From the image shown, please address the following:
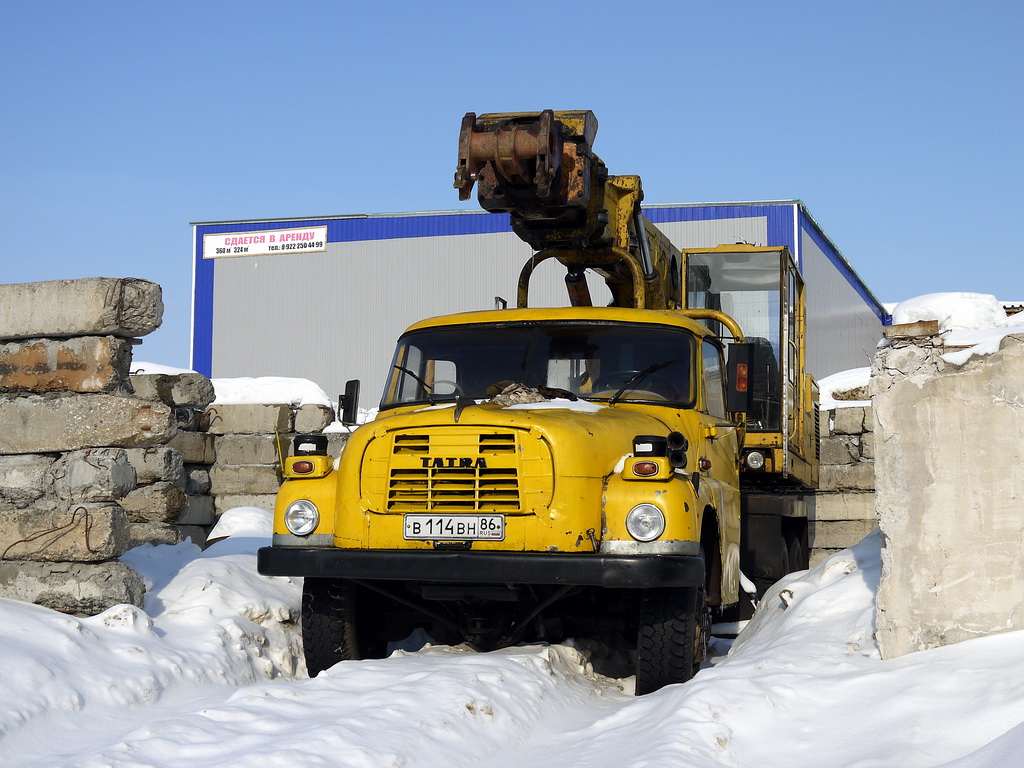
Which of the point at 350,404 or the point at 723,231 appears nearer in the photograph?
the point at 350,404

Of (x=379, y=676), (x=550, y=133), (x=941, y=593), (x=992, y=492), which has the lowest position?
→ (x=379, y=676)

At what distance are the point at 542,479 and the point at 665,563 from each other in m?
0.79

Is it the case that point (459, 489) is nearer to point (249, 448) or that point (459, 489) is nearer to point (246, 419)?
point (249, 448)

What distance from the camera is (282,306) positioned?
106 feet

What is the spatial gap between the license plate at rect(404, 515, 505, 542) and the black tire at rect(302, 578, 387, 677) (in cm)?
91

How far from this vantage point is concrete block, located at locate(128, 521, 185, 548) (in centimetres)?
925

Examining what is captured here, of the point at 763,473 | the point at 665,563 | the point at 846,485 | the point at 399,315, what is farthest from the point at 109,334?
the point at 399,315

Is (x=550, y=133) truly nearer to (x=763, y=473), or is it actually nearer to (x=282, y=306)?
(x=763, y=473)

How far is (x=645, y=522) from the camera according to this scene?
239 inches

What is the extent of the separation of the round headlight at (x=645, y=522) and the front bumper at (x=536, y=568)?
0.13 meters

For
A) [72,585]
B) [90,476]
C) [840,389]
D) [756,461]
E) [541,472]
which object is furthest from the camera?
[840,389]

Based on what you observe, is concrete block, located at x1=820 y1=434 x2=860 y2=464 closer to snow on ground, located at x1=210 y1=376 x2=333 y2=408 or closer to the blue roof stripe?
snow on ground, located at x1=210 y1=376 x2=333 y2=408

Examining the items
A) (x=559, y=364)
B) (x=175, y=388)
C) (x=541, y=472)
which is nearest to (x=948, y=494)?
(x=541, y=472)

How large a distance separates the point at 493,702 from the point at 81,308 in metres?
3.79
